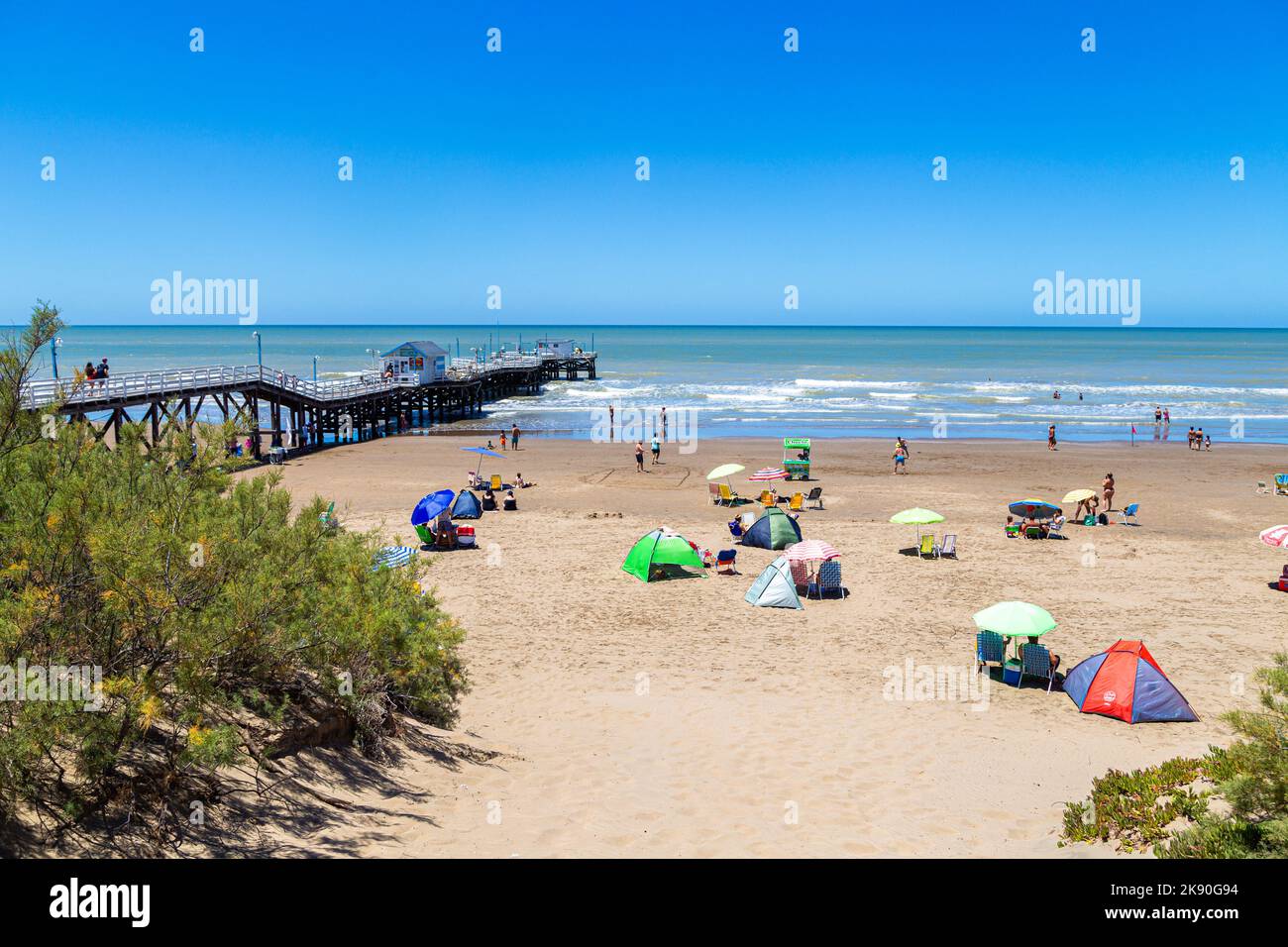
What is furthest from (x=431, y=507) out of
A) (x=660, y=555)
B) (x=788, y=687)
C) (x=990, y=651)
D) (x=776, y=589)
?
(x=990, y=651)

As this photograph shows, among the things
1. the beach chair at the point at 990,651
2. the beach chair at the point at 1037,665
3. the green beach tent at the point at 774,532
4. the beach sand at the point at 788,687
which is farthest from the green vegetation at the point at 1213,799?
the green beach tent at the point at 774,532

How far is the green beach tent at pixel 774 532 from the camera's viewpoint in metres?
19.8

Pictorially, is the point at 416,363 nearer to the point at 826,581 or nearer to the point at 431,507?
the point at 431,507

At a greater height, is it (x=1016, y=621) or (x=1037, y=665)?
(x=1016, y=621)

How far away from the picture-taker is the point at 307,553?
315 inches

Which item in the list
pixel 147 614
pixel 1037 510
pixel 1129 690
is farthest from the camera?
pixel 1037 510

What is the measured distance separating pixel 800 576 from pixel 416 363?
37.4 m

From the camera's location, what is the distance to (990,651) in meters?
12.9

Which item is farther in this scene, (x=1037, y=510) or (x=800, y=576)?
(x=1037, y=510)

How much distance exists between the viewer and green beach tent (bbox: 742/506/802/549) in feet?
65.0

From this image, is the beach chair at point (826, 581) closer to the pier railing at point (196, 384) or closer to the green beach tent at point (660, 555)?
the green beach tent at point (660, 555)

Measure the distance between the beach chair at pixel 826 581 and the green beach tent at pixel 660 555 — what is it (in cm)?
231
